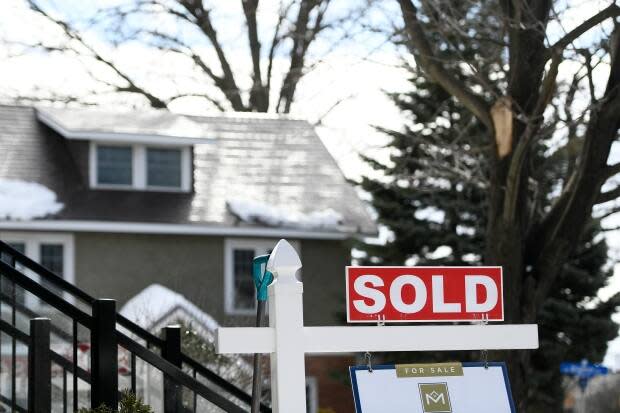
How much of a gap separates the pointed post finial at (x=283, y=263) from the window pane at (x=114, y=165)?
59.8ft

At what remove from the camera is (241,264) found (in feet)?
84.9

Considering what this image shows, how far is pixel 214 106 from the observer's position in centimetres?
3278

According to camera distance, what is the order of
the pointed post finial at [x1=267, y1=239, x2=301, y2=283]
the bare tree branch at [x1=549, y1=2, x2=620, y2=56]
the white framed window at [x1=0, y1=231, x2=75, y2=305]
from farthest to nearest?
the white framed window at [x1=0, y1=231, x2=75, y2=305] < the bare tree branch at [x1=549, y1=2, x2=620, y2=56] < the pointed post finial at [x1=267, y1=239, x2=301, y2=283]

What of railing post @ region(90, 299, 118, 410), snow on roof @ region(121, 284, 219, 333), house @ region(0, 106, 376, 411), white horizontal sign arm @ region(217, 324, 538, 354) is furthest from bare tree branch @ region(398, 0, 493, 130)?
house @ region(0, 106, 376, 411)

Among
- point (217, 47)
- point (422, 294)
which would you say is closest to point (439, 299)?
point (422, 294)

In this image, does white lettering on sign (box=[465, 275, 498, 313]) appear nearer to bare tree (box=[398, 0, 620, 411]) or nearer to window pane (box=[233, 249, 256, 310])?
bare tree (box=[398, 0, 620, 411])

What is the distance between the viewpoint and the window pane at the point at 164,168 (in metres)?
26.0

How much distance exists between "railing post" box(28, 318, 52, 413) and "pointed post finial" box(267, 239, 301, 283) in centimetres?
168

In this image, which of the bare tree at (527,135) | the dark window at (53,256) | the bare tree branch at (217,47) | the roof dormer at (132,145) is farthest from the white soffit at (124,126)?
the bare tree at (527,135)

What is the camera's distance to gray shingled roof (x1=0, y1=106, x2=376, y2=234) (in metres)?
25.0

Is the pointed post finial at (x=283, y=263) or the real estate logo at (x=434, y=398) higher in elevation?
the pointed post finial at (x=283, y=263)

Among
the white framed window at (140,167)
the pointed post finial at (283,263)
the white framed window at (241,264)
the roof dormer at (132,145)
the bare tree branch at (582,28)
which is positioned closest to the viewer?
the pointed post finial at (283,263)

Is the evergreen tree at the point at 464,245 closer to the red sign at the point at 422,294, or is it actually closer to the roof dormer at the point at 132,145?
the roof dormer at the point at 132,145

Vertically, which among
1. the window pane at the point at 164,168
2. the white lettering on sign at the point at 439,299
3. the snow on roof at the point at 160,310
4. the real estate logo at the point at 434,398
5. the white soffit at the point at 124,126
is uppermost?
the white soffit at the point at 124,126
